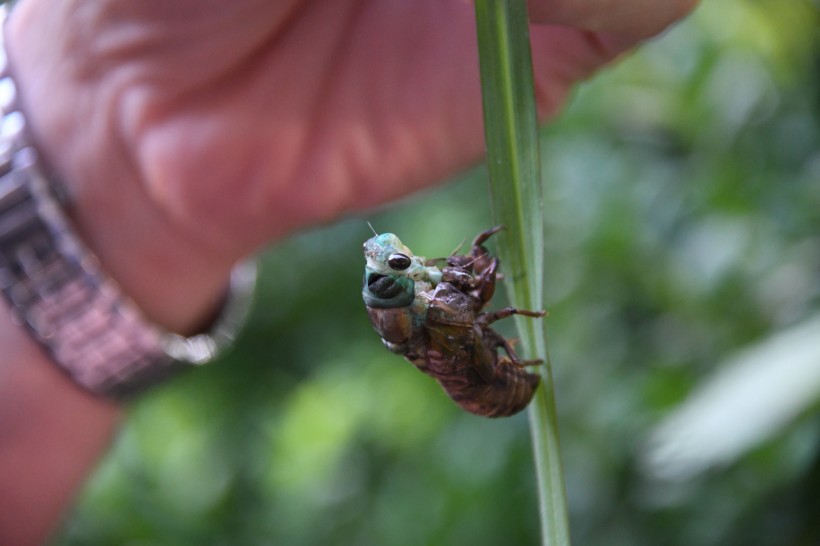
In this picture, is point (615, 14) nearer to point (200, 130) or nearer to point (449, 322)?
point (449, 322)

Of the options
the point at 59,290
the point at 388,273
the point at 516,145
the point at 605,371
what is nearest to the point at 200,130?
Result: the point at 59,290

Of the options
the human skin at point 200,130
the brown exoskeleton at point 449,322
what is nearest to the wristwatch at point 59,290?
the human skin at point 200,130

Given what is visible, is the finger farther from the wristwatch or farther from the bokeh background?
the wristwatch

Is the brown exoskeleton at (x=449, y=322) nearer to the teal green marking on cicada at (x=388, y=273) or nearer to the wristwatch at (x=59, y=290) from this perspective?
the teal green marking on cicada at (x=388, y=273)

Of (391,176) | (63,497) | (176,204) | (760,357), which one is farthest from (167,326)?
(760,357)

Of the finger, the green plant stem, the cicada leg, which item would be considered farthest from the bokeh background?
the green plant stem

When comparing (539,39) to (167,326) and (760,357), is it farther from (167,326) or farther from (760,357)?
(167,326)
